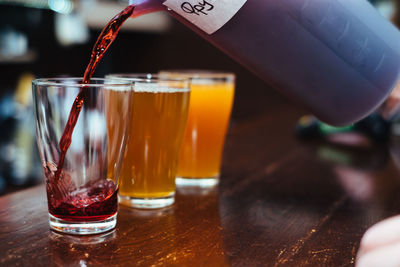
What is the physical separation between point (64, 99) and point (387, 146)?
3.33 ft

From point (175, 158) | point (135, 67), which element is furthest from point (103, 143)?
point (135, 67)

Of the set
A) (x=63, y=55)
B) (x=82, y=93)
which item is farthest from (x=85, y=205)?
(x=63, y=55)

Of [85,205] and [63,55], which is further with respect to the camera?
[63,55]

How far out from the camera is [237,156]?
1.12 meters

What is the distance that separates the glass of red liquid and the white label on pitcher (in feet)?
0.37

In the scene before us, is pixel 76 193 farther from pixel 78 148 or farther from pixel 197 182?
pixel 197 182

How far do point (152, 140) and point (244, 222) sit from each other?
0.18 meters

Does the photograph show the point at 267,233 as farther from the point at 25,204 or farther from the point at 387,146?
the point at 387,146

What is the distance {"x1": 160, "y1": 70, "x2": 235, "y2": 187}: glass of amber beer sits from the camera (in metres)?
0.89

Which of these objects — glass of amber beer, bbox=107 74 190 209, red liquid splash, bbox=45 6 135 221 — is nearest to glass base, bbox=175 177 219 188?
glass of amber beer, bbox=107 74 190 209

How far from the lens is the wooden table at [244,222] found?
543 mm

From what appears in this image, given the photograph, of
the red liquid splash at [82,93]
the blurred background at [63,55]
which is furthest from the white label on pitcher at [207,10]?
the blurred background at [63,55]

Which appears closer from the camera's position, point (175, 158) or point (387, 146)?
point (175, 158)

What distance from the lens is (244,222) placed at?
68cm
